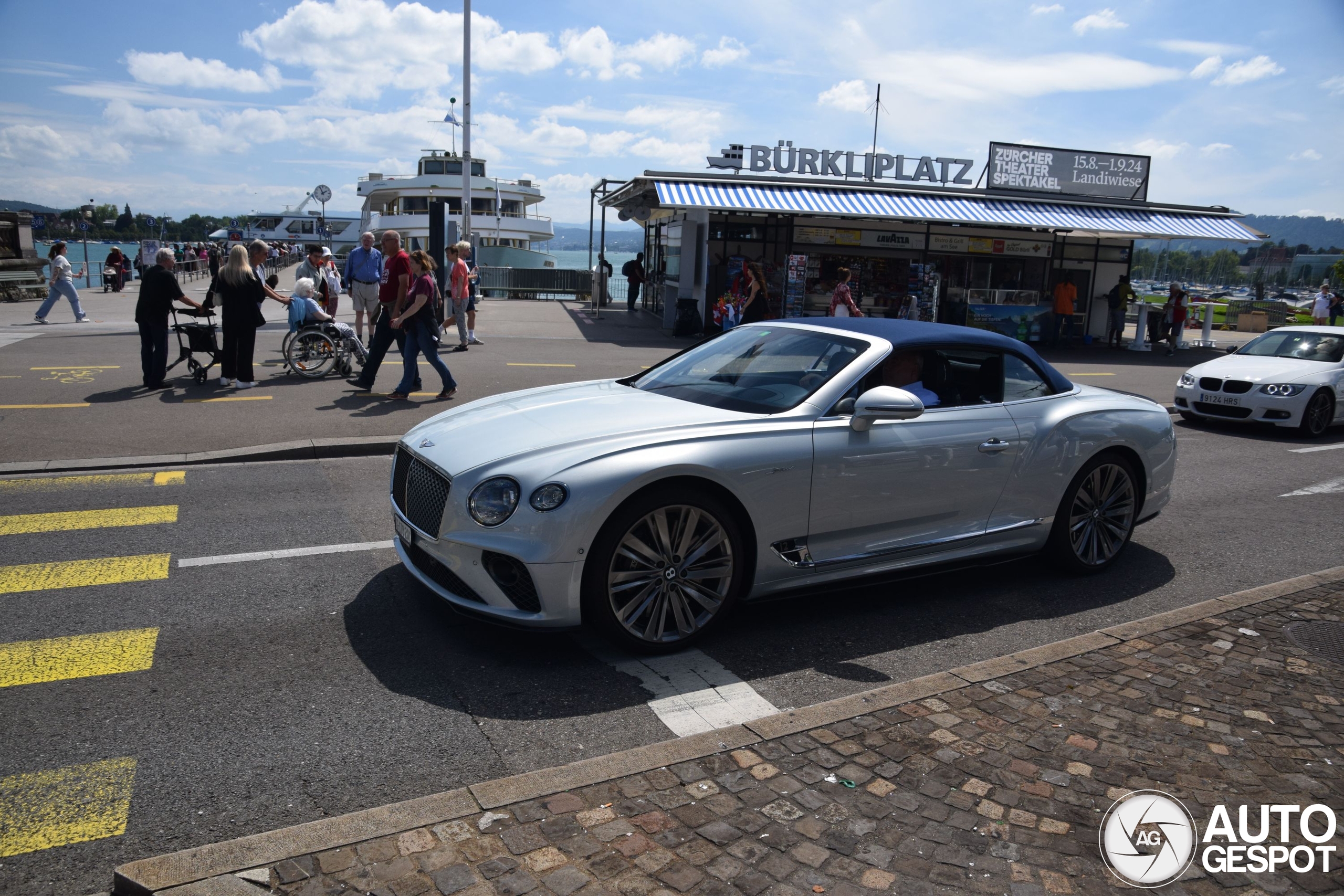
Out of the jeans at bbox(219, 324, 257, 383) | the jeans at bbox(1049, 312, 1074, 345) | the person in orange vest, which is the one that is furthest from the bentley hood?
the jeans at bbox(1049, 312, 1074, 345)

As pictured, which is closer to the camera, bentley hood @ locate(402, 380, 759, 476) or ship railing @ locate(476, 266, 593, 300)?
bentley hood @ locate(402, 380, 759, 476)

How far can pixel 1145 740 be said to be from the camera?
3.61 metres

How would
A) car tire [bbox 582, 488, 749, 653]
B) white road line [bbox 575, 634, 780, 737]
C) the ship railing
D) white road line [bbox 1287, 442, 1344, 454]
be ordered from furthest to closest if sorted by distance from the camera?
1. the ship railing
2. white road line [bbox 1287, 442, 1344, 454]
3. car tire [bbox 582, 488, 749, 653]
4. white road line [bbox 575, 634, 780, 737]

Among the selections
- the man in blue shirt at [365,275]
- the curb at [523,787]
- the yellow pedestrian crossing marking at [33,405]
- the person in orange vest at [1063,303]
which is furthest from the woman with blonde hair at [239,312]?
the person in orange vest at [1063,303]

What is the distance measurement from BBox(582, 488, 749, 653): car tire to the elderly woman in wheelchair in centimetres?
930

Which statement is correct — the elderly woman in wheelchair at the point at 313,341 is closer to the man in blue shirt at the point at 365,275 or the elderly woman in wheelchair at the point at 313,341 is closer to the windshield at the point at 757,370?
the man in blue shirt at the point at 365,275

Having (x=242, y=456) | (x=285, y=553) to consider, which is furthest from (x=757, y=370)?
(x=242, y=456)

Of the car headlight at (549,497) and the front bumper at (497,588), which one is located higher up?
Answer: the car headlight at (549,497)

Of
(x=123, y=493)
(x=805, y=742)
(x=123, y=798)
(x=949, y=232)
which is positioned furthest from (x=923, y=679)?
(x=949, y=232)

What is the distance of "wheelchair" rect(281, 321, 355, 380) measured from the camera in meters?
12.6

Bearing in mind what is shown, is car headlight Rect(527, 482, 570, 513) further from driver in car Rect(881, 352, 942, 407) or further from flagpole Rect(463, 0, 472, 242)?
flagpole Rect(463, 0, 472, 242)

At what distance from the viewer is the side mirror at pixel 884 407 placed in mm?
4641

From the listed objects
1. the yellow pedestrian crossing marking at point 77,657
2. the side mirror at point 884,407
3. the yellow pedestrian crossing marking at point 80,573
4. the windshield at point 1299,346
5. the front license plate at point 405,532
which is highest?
the windshield at point 1299,346

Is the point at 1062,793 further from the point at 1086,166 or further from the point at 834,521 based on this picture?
the point at 1086,166
